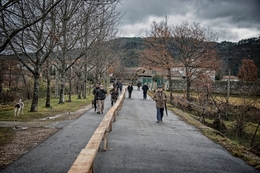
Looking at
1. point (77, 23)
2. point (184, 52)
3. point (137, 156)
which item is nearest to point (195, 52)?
point (184, 52)

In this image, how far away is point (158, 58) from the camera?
26.6m

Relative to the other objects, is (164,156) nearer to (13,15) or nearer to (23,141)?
(23,141)

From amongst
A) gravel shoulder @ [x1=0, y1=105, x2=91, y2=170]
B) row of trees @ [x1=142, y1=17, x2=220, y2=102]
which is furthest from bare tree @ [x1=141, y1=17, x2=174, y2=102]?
gravel shoulder @ [x1=0, y1=105, x2=91, y2=170]

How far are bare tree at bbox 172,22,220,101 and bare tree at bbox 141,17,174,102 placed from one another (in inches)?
55.0

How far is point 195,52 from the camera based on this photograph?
2430cm

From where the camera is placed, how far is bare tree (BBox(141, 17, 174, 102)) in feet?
86.0

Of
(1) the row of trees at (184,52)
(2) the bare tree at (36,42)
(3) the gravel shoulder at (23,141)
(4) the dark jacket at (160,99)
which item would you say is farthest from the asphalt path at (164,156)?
(1) the row of trees at (184,52)

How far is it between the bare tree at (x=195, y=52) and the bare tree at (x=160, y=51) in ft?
4.58

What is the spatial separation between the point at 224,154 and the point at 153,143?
2.08 m

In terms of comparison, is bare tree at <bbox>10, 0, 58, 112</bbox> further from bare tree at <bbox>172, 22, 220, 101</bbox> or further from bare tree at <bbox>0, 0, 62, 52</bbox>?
bare tree at <bbox>172, 22, 220, 101</bbox>

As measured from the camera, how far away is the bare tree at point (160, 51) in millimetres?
26203

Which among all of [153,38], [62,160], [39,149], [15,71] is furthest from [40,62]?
[15,71]

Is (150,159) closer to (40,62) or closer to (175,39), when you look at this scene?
(40,62)

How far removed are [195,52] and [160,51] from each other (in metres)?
3.99
